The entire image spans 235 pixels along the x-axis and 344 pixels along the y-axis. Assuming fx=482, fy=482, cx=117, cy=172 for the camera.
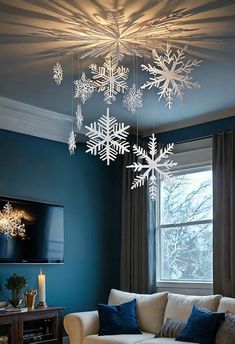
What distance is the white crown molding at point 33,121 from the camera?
543cm

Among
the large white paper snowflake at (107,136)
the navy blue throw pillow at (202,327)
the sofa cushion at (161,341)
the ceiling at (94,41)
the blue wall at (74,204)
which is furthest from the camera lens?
the blue wall at (74,204)

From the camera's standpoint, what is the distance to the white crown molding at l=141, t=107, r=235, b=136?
226 inches

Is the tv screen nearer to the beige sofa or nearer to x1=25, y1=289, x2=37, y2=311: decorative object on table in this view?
x1=25, y1=289, x2=37, y2=311: decorative object on table

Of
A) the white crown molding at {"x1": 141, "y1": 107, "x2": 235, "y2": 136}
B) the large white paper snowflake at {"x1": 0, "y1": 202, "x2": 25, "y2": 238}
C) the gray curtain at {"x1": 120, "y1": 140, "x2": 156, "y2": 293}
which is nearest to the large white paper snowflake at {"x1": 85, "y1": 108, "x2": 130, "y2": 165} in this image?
the large white paper snowflake at {"x1": 0, "y1": 202, "x2": 25, "y2": 238}

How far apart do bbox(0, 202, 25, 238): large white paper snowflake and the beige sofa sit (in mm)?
1075

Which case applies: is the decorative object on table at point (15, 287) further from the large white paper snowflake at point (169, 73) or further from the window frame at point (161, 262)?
the large white paper snowflake at point (169, 73)

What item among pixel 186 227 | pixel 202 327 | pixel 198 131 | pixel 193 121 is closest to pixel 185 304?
pixel 202 327

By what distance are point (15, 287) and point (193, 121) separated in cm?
294

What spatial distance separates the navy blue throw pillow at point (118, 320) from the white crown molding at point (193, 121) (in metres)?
2.39

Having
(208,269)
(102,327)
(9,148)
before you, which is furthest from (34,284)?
(208,269)

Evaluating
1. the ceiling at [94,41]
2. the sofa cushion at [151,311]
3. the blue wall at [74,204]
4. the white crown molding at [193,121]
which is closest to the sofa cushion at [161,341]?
the sofa cushion at [151,311]

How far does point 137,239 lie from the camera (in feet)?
20.8

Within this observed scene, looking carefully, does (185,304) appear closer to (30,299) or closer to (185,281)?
(185,281)

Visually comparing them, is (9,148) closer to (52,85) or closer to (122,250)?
(52,85)
